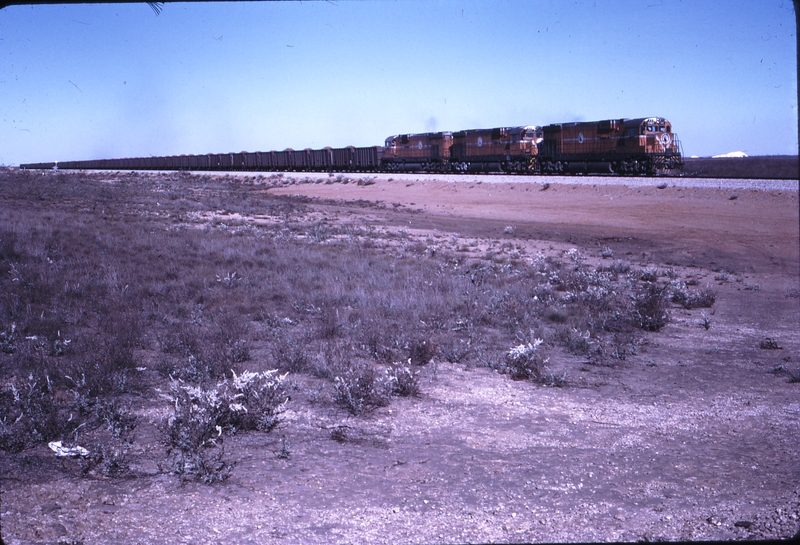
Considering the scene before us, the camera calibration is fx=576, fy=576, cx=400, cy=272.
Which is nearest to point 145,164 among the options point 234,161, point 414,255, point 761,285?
point 234,161

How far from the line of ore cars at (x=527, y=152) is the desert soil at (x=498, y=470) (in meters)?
30.1

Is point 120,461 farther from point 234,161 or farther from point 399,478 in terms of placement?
point 234,161

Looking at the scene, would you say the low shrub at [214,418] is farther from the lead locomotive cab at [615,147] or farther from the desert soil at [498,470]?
the lead locomotive cab at [615,147]

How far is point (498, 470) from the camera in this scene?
509 cm

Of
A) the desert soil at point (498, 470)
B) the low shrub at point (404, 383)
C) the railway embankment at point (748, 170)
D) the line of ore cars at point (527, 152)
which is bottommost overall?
the desert soil at point (498, 470)

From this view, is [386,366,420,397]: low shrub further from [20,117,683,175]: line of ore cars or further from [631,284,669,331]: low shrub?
[20,117,683,175]: line of ore cars

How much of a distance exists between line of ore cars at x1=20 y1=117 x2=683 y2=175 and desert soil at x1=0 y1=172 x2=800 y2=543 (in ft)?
98.6

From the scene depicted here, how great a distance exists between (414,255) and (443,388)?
11639 millimetres

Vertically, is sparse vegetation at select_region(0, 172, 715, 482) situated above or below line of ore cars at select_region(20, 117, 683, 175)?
below

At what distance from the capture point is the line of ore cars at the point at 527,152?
3688cm

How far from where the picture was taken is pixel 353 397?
647 centimetres

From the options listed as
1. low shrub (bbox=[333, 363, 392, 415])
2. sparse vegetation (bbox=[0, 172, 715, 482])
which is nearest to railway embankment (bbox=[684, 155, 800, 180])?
sparse vegetation (bbox=[0, 172, 715, 482])

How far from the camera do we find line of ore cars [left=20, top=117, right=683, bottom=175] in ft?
121

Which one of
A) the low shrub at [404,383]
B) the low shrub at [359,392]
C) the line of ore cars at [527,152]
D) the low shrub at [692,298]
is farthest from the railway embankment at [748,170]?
the low shrub at [359,392]
